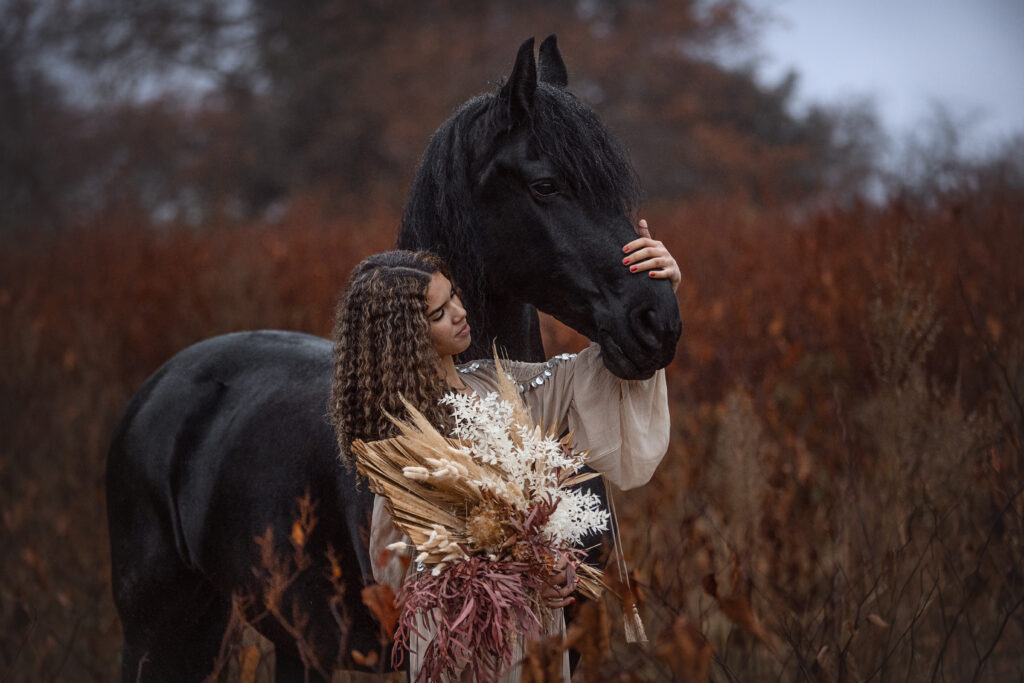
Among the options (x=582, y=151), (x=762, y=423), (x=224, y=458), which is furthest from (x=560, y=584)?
(x=762, y=423)

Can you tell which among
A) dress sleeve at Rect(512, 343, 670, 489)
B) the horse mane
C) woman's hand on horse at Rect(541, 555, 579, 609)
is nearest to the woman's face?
the horse mane

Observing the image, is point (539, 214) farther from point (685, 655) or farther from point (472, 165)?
point (685, 655)

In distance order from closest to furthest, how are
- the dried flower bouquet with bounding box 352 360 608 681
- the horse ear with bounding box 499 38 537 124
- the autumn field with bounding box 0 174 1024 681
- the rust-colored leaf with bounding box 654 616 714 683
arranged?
the rust-colored leaf with bounding box 654 616 714 683 < the dried flower bouquet with bounding box 352 360 608 681 < the horse ear with bounding box 499 38 537 124 < the autumn field with bounding box 0 174 1024 681

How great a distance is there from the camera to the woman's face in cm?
179

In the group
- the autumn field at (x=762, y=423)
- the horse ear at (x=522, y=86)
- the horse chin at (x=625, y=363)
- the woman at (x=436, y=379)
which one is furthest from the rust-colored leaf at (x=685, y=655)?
the horse ear at (x=522, y=86)

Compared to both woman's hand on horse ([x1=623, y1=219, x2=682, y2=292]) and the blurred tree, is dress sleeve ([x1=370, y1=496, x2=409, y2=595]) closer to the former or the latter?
woman's hand on horse ([x1=623, y1=219, x2=682, y2=292])

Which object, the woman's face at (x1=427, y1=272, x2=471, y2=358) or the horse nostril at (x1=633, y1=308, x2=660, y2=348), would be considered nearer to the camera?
the horse nostril at (x1=633, y1=308, x2=660, y2=348)

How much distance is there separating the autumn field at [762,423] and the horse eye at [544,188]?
2.85 feet

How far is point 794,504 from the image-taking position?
4.28 metres

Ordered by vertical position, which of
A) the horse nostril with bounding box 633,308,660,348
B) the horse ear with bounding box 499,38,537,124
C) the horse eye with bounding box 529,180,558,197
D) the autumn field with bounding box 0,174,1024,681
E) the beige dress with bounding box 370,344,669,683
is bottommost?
the autumn field with bounding box 0,174,1024,681

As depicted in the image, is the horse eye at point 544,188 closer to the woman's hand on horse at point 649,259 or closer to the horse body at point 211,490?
the woman's hand on horse at point 649,259

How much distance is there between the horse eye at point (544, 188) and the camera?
6.06ft

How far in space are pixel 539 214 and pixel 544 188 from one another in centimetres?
6

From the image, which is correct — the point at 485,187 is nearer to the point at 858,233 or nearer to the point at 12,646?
the point at 12,646
